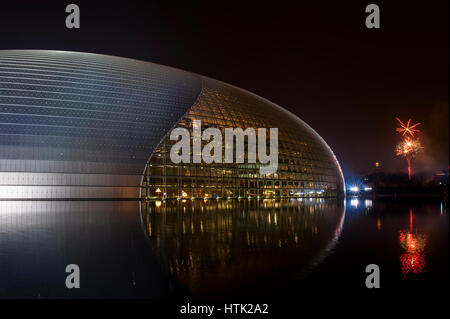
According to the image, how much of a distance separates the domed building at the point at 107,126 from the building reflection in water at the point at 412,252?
85.4 feet

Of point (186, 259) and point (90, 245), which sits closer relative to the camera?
point (186, 259)

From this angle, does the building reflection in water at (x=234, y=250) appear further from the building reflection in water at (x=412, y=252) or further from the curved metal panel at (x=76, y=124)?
the curved metal panel at (x=76, y=124)

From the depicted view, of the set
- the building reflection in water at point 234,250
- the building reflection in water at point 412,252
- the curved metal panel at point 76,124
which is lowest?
the building reflection in water at point 412,252

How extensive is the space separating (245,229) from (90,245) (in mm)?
5640

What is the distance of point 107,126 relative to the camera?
35.3 m

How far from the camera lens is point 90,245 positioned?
10.5 meters

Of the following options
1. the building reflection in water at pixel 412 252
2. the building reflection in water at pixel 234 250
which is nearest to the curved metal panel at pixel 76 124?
the building reflection in water at pixel 234 250

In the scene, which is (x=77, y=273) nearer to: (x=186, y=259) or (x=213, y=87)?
(x=186, y=259)

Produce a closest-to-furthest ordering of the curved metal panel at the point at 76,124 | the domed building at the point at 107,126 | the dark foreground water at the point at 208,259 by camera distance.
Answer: the dark foreground water at the point at 208,259
the curved metal panel at the point at 76,124
the domed building at the point at 107,126

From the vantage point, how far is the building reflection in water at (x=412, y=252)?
8.10 metres

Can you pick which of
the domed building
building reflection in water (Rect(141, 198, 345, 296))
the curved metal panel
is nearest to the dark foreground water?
building reflection in water (Rect(141, 198, 345, 296))

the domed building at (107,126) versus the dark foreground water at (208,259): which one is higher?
the domed building at (107,126)

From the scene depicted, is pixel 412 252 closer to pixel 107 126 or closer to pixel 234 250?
pixel 234 250
